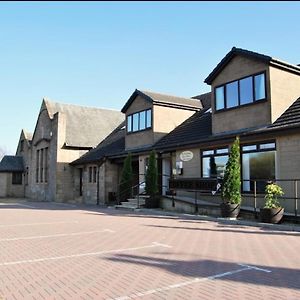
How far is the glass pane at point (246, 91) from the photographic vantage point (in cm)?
1814

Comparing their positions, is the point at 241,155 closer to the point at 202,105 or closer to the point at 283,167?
the point at 283,167

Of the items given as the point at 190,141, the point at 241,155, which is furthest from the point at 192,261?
the point at 190,141

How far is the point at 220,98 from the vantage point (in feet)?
65.3

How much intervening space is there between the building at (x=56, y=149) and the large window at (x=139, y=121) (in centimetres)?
950

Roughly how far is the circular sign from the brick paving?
792 cm

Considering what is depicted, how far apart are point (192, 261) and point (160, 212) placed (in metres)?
11.1

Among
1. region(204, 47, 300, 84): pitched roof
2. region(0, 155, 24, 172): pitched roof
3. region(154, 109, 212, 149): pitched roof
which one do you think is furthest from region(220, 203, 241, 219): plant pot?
region(0, 155, 24, 172): pitched roof

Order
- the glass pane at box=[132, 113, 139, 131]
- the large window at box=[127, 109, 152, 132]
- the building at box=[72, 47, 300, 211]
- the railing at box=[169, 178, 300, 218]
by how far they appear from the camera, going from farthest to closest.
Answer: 1. the glass pane at box=[132, 113, 139, 131]
2. the large window at box=[127, 109, 152, 132]
3. the building at box=[72, 47, 300, 211]
4. the railing at box=[169, 178, 300, 218]

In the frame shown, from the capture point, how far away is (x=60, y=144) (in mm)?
34500

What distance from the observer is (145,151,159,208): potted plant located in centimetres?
2133

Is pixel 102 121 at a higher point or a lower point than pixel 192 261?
higher

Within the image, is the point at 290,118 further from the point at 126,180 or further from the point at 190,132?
the point at 126,180

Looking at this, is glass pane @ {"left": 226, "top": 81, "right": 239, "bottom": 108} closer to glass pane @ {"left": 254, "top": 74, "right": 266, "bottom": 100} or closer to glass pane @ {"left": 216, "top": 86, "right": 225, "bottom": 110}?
glass pane @ {"left": 216, "top": 86, "right": 225, "bottom": 110}

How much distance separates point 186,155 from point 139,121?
607cm
